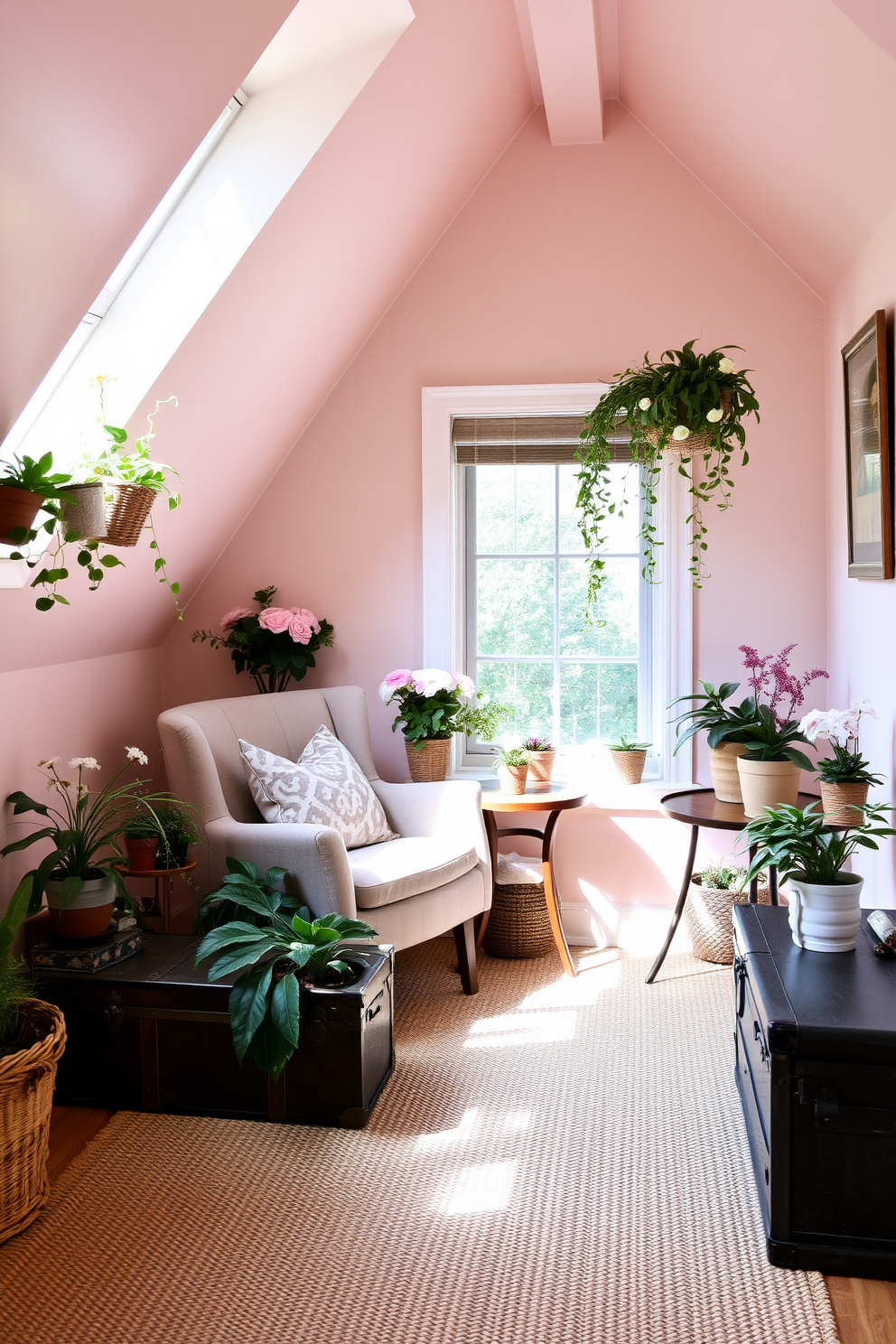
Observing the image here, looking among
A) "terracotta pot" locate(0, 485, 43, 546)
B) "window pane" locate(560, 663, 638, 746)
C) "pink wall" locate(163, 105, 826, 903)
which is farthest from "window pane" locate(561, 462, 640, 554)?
"terracotta pot" locate(0, 485, 43, 546)

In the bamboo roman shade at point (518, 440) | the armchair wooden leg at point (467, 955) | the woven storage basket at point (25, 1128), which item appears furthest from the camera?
the bamboo roman shade at point (518, 440)

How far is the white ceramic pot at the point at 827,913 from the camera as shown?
2.11 metres

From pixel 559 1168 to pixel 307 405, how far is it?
264 cm

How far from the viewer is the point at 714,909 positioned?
3.40 meters

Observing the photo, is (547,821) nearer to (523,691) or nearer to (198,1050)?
(523,691)

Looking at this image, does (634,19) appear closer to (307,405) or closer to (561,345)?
(561,345)

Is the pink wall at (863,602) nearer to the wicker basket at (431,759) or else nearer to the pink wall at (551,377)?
the pink wall at (551,377)

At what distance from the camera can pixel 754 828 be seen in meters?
2.34

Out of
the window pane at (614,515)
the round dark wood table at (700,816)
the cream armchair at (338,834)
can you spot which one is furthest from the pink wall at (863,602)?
the cream armchair at (338,834)

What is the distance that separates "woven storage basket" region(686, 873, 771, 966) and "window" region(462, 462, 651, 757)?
662 mm

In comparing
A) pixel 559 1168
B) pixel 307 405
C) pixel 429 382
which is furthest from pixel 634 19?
pixel 559 1168

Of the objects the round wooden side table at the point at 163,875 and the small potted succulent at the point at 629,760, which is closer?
the round wooden side table at the point at 163,875

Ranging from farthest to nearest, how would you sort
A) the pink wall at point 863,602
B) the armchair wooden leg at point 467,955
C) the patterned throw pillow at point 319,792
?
the armchair wooden leg at point 467,955 → the patterned throw pillow at point 319,792 → the pink wall at point 863,602

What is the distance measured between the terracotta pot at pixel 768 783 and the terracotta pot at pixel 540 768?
75cm
